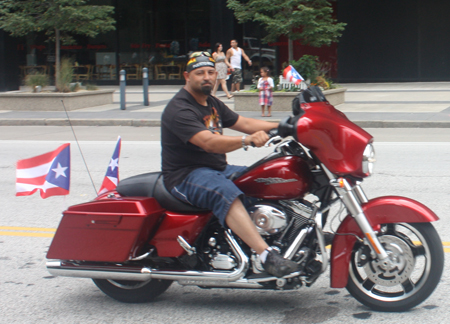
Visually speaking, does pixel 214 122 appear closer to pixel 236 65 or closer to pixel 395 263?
pixel 395 263

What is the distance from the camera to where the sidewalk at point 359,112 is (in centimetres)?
1399

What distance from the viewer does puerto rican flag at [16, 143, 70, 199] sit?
167 inches

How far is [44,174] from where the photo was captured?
4270 millimetres

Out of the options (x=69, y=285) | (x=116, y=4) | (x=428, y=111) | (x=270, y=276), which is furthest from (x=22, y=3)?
(x=270, y=276)

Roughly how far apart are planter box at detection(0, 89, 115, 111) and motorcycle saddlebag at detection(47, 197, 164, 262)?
14.3 meters

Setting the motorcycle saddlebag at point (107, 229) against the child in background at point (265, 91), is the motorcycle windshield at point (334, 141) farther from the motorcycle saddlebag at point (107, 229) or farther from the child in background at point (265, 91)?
the child in background at point (265, 91)

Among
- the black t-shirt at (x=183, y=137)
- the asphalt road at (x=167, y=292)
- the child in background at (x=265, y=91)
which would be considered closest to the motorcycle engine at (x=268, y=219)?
the black t-shirt at (x=183, y=137)

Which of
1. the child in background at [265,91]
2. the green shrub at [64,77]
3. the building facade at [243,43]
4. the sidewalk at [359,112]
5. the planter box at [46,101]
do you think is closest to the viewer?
the sidewalk at [359,112]

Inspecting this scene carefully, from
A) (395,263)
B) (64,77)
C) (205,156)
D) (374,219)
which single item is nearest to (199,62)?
(205,156)

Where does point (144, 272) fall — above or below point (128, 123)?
below

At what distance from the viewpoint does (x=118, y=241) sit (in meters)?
3.80

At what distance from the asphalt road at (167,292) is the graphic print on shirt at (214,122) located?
3.89 ft

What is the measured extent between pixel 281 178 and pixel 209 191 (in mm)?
451

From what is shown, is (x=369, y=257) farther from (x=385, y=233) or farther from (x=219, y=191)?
(x=219, y=191)
